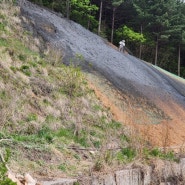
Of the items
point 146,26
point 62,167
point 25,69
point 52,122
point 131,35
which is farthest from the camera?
point 146,26

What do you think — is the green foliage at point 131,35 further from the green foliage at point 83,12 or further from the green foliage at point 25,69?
the green foliage at point 25,69

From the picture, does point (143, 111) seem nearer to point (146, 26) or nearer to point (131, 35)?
point (131, 35)

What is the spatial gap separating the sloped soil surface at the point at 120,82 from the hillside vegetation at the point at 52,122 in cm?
128

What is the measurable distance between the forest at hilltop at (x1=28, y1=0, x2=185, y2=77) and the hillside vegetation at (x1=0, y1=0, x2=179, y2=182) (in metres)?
22.0

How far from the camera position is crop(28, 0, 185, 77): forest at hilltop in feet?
119

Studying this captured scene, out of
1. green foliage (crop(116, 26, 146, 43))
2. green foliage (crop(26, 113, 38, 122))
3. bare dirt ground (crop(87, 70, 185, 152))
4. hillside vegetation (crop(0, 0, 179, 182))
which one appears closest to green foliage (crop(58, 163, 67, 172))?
hillside vegetation (crop(0, 0, 179, 182))

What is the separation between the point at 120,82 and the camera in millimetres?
16750

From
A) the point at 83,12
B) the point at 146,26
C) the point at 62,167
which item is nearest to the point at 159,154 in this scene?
the point at 62,167

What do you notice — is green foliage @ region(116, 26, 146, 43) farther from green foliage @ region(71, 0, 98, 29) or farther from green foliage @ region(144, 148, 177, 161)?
green foliage @ region(144, 148, 177, 161)

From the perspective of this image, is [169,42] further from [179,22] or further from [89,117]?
[89,117]

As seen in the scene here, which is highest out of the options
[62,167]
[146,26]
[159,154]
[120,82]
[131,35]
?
[146,26]

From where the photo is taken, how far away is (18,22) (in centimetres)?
1650

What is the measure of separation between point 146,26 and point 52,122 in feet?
102

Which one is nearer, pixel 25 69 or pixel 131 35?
pixel 25 69
